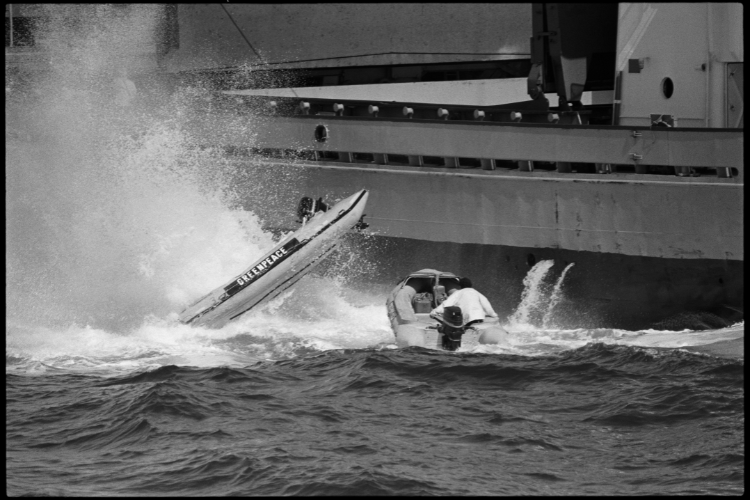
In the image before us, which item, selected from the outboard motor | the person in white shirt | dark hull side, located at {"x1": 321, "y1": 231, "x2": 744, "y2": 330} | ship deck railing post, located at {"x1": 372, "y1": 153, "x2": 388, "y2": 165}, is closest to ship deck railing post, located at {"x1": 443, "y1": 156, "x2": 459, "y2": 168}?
ship deck railing post, located at {"x1": 372, "y1": 153, "x2": 388, "y2": 165}

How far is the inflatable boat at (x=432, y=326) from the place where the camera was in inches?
609

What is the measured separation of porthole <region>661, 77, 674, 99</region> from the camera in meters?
19.8

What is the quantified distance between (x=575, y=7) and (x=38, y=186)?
36.9 feet

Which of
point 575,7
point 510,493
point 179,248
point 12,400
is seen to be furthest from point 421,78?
point 510,493

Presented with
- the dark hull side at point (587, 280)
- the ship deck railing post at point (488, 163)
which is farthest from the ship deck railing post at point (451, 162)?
the dark hull side at point (587, 280)

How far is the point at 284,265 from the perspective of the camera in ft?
58.5

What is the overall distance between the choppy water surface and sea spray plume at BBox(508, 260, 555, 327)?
0.10 ft

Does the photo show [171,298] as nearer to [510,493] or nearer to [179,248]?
[179,248]

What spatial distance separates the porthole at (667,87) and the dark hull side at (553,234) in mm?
2138

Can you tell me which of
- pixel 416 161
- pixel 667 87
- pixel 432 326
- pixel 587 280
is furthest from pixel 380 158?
pixel 432 326

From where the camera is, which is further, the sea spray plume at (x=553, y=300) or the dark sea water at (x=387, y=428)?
the sea spray plume at (x=553, y=300)

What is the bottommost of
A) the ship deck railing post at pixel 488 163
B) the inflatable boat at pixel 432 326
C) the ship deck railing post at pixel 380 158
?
the inflatable boat at pixel 432 326

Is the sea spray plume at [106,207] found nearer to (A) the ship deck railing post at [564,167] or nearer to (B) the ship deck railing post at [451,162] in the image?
(B) the ship deck railing post at [451,162]

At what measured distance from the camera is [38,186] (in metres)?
20.8
